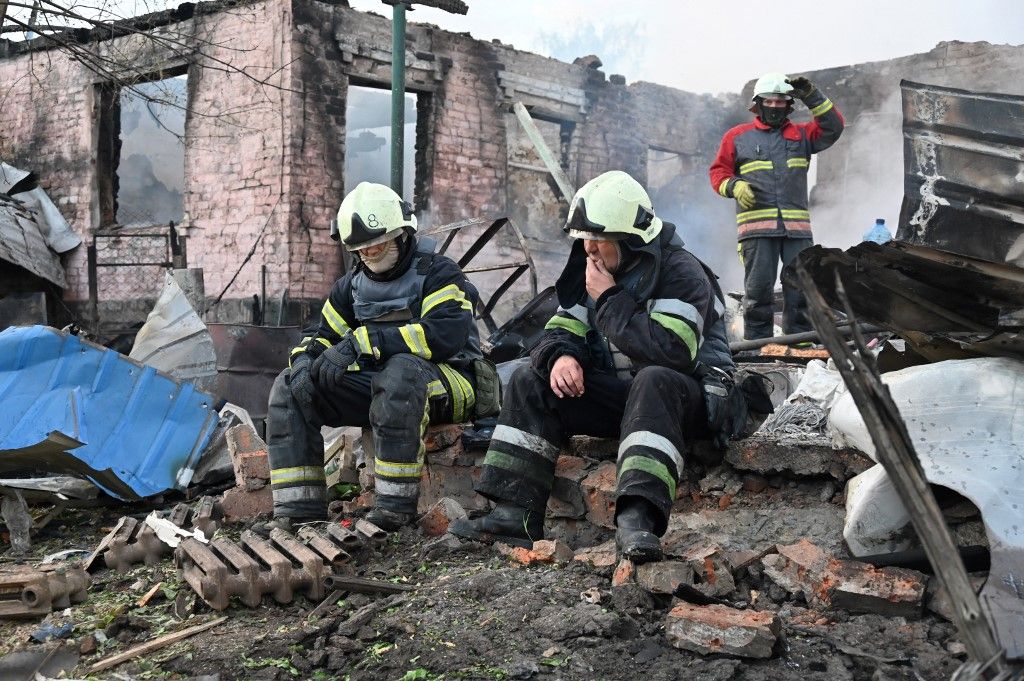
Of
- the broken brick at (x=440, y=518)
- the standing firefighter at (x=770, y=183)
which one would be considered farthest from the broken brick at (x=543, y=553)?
the standing firefighter at (x=770, y=183)

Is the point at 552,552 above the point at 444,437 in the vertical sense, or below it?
below

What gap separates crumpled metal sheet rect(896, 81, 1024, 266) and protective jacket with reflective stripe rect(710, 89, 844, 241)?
195 cm

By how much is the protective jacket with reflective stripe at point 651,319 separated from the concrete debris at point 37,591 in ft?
6.71

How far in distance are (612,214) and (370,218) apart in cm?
141

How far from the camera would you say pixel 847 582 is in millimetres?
3125

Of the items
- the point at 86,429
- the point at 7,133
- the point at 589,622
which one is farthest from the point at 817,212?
the point at 589,622

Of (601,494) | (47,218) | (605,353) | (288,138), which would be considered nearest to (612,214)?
(605,353)

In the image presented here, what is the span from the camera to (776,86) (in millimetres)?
6668

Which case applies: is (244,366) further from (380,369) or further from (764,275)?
(764,275)

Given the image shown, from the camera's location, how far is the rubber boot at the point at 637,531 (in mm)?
3248

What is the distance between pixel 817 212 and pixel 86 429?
14366 mm

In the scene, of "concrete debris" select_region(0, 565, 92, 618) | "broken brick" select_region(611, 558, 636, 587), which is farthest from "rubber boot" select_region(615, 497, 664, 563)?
"concrete debris" select_region(0, 565, 92, 618)

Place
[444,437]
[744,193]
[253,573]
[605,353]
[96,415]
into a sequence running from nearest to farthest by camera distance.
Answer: [253,573]
[605,353]
[444,437]
[96,415]
[744,193]

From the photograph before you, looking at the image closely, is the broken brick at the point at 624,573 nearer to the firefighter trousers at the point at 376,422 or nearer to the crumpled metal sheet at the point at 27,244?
the firefighter trousers at the point at 376,422
